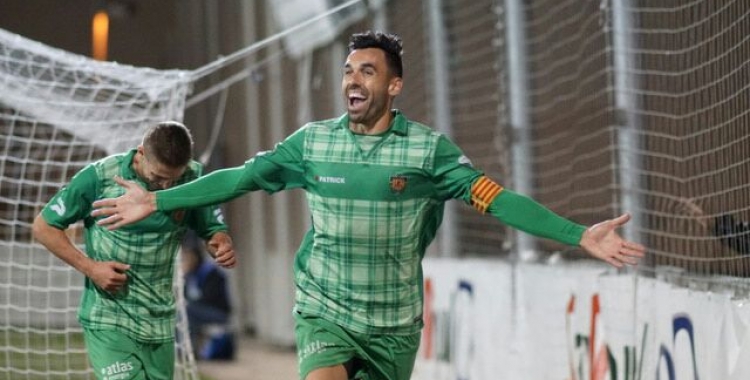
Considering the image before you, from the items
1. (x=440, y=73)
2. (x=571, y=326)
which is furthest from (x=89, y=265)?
(x=440, y=73)

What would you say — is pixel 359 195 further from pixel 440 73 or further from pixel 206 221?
pixel 440 73

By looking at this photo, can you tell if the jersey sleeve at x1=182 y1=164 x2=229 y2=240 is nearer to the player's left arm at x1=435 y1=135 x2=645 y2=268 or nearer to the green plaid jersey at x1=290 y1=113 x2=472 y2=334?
the green plaid jersey at x1=290 y1=113 x2=472 y2=334

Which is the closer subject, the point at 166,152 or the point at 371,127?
the point at 371,127

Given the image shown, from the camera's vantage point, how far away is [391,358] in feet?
18.3

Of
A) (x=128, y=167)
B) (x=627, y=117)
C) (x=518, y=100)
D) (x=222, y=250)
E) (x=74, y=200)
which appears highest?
(x=518, y=100)

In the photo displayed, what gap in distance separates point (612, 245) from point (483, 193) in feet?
1.94

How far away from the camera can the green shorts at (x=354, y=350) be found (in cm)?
545

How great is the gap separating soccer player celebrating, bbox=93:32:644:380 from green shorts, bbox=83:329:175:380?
110 centimetres

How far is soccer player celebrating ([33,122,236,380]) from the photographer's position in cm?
635

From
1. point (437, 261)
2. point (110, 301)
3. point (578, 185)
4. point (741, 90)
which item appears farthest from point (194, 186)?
point (437, 261)

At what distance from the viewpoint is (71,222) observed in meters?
6.54

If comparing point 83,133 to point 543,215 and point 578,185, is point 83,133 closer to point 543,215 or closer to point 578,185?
point 578,185

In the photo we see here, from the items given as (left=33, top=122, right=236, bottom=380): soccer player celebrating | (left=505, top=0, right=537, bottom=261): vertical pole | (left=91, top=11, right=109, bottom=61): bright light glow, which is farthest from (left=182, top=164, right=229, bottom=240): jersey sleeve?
(left=91, top=11, right=109, bottom=61): bright light glow

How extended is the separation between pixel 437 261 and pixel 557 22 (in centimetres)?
229
